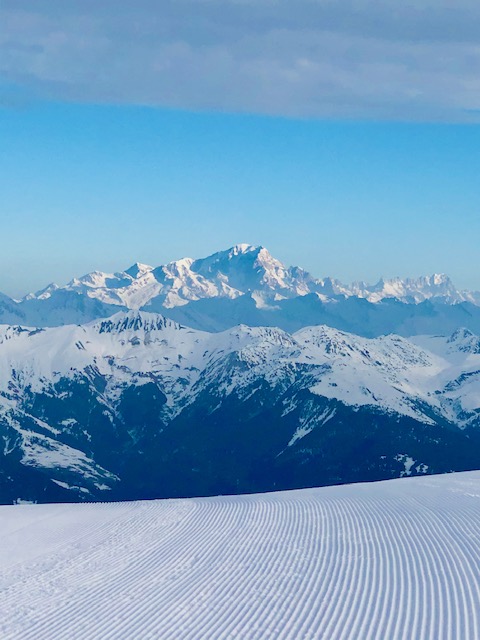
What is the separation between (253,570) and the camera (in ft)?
264

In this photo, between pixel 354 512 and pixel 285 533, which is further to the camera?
pixel 354 512

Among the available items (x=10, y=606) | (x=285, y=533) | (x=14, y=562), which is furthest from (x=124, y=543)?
(x=10, y=606)

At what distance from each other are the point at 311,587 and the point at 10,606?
27931 millimetres

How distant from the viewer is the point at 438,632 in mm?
59656

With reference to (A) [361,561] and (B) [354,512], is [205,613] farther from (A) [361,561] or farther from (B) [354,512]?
(B) [354,512]

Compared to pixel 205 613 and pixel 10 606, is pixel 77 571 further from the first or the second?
pixel 205 613

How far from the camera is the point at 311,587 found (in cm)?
7306

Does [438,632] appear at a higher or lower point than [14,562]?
higher

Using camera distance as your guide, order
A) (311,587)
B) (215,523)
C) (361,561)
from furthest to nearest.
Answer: (215,523), (361,561), (311,587)

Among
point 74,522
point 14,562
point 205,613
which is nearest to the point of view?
point 205,613

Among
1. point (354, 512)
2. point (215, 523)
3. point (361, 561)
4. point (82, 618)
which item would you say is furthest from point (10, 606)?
point (354, 512)

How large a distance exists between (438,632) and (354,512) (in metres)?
51.2

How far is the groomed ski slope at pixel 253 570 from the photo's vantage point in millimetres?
64062

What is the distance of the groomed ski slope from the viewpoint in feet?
210
